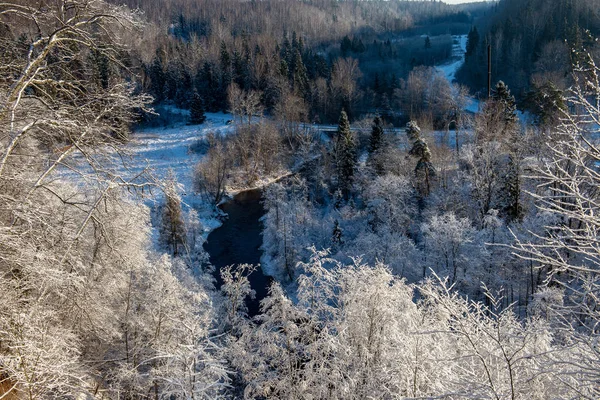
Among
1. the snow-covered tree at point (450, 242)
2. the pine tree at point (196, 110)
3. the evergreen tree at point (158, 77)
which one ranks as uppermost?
the evergreen tree at point (158, 77)

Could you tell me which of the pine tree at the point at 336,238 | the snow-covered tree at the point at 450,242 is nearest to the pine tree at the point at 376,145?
the pine tree at the point at 336,238

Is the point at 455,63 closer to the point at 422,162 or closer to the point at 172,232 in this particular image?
the point at 422,162

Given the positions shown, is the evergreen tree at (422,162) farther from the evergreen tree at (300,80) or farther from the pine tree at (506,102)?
the evergreen tree at (300,80)

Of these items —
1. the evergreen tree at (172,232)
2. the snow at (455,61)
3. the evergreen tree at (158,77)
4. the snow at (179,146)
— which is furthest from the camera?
the snow at (455,61)

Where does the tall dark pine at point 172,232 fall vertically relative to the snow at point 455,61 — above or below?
below

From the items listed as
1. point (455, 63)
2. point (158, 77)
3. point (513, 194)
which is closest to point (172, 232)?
point (513, 194)

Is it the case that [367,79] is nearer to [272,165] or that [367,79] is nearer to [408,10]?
[272,165]

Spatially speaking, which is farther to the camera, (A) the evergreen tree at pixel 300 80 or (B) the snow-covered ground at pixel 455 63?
(B) the snow-covered ground at pixel 455 63

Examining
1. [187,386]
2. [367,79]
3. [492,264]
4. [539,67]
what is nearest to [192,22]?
[367,79]
